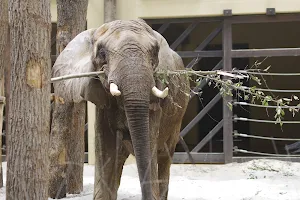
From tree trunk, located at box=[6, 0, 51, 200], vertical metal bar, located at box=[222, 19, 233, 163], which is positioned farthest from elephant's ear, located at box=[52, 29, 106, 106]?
vertical metal bar, located at box=[222, 19, 233, 163]

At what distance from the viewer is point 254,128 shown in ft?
45.7

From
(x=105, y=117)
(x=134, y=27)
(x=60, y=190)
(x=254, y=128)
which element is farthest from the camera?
(x=254, y=128)

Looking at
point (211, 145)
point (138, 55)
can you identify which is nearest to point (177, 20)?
point (211, 145)

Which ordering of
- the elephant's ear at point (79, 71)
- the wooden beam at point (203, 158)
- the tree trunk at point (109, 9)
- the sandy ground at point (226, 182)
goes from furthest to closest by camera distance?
the wooden beam at point (203, 158)
the tree trunk at point (109, 9)
the sandy ground at point (226, 182)
the elephant's ear at point (79, 71)

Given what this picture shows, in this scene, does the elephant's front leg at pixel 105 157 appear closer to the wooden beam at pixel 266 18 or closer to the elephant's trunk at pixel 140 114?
the elephant's trunk at pixel 140 114

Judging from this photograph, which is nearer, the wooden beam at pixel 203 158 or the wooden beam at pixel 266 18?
the wooden beam at pixel 266 18

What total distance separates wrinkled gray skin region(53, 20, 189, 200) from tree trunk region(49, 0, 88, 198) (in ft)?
5.19

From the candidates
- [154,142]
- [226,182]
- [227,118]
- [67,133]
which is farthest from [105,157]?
[227,118]

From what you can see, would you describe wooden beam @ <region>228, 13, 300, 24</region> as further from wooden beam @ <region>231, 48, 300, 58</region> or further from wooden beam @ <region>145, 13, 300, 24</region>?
wooden beam @ <region>231, 48, 300, 58</region>

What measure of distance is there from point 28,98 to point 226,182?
4.88 metres

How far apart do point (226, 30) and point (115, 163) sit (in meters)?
5.56

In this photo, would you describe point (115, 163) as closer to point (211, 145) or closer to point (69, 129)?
point (69, 129)

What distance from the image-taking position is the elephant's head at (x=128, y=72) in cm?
435

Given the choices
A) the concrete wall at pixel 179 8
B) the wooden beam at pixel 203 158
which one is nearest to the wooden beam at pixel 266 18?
the concrete wall at pixel 179 8
